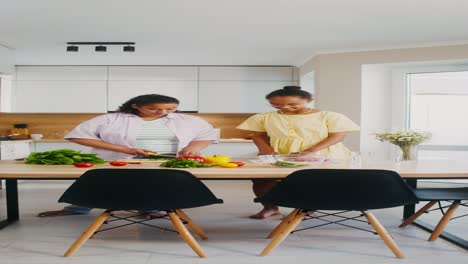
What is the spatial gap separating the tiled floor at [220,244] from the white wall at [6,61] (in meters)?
2.74

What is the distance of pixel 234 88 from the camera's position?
7305 millimetres

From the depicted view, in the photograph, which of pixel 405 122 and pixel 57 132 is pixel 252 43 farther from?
pixel 57 132

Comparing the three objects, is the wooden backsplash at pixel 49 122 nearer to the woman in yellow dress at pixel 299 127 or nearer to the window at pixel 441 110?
the window at pixel 441 110

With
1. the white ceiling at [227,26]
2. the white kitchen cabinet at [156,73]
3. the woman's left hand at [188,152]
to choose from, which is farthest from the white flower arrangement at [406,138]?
Answer: the white kitchen cabinet at [156,73]

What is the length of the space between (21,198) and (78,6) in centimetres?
224

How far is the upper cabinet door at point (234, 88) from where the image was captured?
728 centimetres

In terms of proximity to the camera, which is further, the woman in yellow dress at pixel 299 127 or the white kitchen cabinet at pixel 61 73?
the white kitchen cabinet at pixel 61 73

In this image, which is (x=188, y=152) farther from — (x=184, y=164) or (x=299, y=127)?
(x=299, y=127)

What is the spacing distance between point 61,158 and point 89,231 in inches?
25.0

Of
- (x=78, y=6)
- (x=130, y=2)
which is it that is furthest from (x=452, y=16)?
(x=78, y=6)

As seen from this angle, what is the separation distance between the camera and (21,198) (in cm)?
504

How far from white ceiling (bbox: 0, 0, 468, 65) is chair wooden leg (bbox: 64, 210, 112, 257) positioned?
2025 mm

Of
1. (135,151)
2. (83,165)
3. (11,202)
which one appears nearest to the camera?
(83,165)

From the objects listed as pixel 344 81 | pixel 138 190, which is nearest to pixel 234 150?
pixel 344 81
